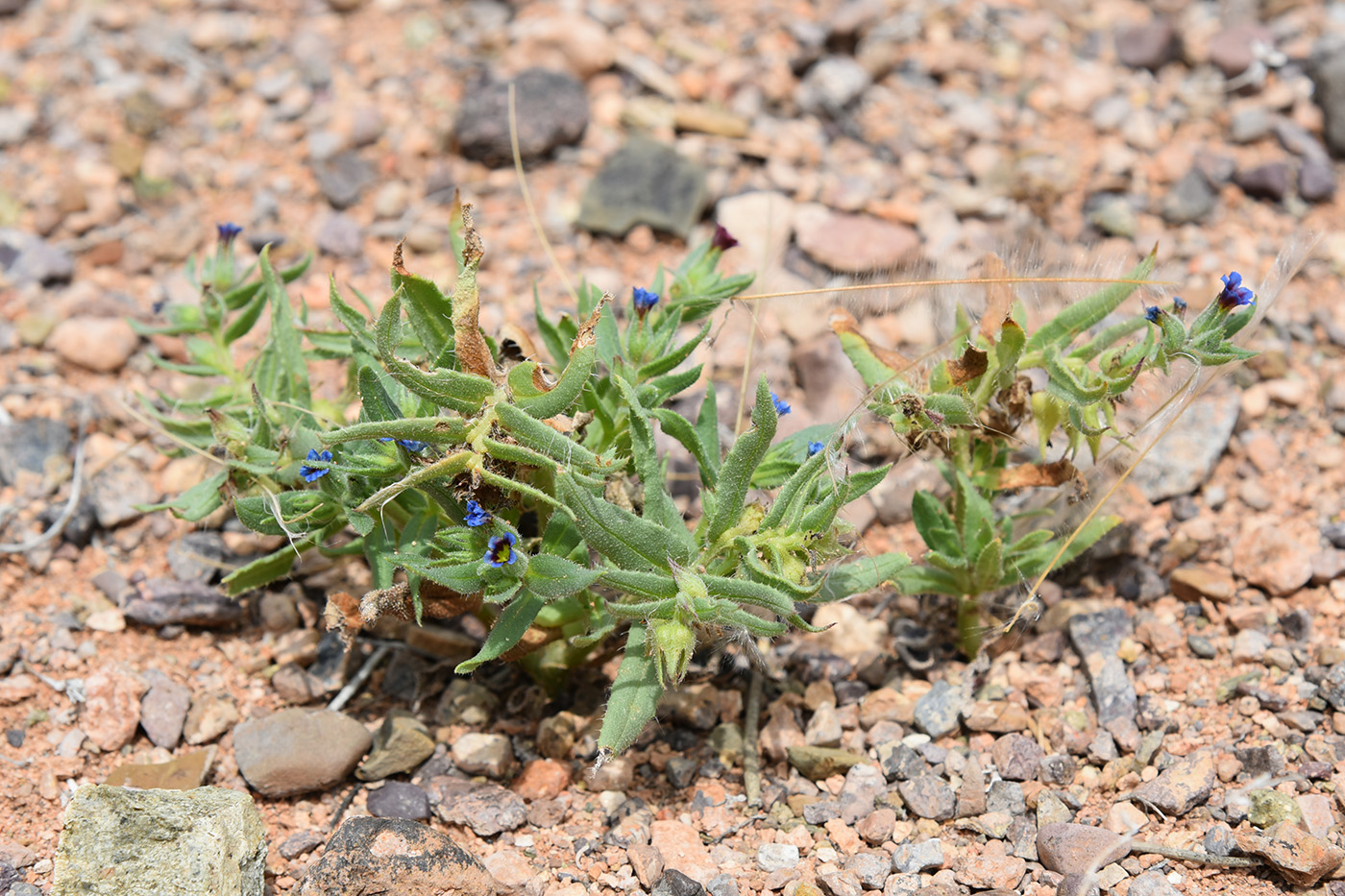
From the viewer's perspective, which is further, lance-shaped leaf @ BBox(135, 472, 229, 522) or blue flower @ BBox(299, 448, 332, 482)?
lance-shaped leaf @ BBox(135, 472, 229, 522)

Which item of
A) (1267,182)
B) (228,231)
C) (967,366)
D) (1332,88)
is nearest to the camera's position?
(967,366)

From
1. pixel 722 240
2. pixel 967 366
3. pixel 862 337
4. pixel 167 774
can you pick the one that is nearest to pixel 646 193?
pixel 722 240

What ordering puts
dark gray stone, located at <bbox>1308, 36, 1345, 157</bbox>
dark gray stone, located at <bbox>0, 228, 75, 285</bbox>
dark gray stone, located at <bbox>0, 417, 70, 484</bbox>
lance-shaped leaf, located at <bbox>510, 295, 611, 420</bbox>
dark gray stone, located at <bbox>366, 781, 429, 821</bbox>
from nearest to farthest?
lance-shaped leaf, located at <bbox>510, 295, 611, 420</bbox> < dark gray stone, located at <bbox>366, 781, 429, 821</bbox> < dark gray stone, located at <bbox>0, 417, 70, 484</bbox> < dark gray stone, located at <bbox>0, 228, 75, 285</bbox> < dark gray stone, located at <bbox>1308, 36, 1345, 157</bbox>

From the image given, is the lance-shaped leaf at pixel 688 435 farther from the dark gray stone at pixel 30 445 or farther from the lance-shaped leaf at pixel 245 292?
the dark gray stone at pixel 30 445

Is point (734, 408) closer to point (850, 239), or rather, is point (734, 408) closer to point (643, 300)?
point (850, 239)

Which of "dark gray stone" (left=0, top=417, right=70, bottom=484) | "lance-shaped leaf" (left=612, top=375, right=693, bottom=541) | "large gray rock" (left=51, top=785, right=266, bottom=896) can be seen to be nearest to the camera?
"large gray rock" (left=51, top=785, right=266, bottom=896)

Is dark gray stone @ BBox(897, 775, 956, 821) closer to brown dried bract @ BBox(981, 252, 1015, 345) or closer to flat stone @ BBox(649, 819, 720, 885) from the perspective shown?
flat stone @ BBox(649, 819, 720, 885)

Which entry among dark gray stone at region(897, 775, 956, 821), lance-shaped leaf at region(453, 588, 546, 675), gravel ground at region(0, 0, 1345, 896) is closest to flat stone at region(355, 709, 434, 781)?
gravel ground at region(0, 0, 1345, 896)
